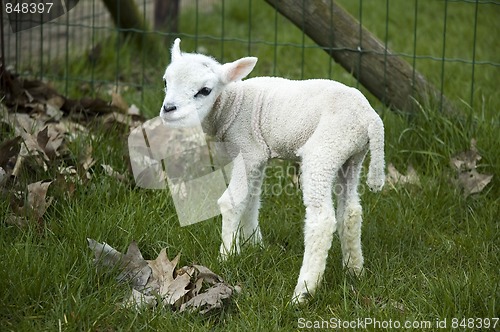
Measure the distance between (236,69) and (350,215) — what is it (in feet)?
2.52

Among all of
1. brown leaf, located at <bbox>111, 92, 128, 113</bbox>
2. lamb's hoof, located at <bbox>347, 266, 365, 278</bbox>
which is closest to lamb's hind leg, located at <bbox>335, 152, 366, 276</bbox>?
lamb's hoof, located at <bbox>347, 266, 365, 278</bbox>

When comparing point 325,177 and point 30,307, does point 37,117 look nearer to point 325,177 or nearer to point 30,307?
point 30,307

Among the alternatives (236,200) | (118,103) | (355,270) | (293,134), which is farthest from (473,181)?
(118,103)

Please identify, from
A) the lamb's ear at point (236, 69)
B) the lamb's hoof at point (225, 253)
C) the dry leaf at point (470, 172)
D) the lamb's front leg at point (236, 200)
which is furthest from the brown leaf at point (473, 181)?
the lamb's ear at point (236, 69)

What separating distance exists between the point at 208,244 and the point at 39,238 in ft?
2.45

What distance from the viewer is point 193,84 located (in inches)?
128

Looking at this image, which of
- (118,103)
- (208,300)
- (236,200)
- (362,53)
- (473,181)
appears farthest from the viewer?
(118,103)

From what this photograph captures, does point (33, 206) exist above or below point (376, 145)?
below

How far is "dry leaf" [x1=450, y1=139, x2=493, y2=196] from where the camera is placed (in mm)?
4309

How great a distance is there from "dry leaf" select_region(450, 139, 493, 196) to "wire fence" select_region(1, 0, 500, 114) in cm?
38

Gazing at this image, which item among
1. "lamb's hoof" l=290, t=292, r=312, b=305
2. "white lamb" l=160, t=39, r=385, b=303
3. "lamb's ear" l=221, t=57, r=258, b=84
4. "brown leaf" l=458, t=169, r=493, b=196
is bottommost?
"lamb's hoof" l=290, t=292, r=312, b=305

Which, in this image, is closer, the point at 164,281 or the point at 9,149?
the point at 164,281

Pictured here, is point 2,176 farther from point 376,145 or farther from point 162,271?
point 376,145

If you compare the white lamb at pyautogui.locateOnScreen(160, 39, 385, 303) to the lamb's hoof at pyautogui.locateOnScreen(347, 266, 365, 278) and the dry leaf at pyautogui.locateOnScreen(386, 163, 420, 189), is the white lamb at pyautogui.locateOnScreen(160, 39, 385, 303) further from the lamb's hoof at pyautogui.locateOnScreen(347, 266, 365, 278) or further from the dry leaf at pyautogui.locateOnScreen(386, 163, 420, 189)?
the dry leaf at pyautogui.locateOnScreen(386, 163, 420, 189)
